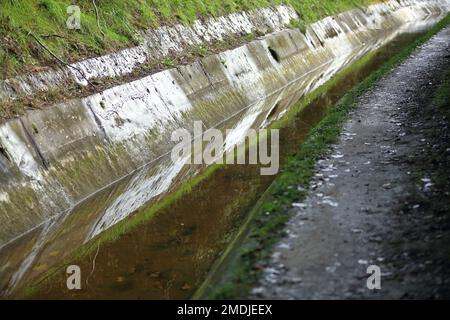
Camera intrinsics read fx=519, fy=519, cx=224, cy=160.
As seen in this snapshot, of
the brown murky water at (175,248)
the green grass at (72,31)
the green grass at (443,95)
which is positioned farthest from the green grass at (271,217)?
the green grass at (72,31)

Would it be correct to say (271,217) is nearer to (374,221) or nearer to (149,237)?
(374,221)


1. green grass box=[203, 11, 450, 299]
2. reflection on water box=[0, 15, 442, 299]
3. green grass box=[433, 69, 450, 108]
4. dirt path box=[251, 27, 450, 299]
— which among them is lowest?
green grass box=[433, 69, 450, 108]

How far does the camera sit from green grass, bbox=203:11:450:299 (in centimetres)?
644

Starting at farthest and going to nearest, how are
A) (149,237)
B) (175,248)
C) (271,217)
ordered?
(149,237) < (175,248) < (271,217)

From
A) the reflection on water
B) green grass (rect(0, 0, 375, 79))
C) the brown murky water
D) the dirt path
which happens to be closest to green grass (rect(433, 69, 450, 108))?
the dirt path

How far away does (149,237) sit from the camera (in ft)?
31.2

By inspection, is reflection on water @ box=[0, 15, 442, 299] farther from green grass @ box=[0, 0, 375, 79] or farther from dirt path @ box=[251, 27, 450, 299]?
green grass @ box=[0, 0, 375, 79]

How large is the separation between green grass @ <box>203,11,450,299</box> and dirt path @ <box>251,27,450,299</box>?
0.57 ft

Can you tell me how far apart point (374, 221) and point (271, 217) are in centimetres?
157

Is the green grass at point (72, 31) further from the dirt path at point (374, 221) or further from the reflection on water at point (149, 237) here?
the dirt path at point (374, 221)

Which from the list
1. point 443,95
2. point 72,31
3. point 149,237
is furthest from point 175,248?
point 443,95

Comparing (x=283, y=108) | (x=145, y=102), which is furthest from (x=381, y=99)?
(x=145, y=102)
